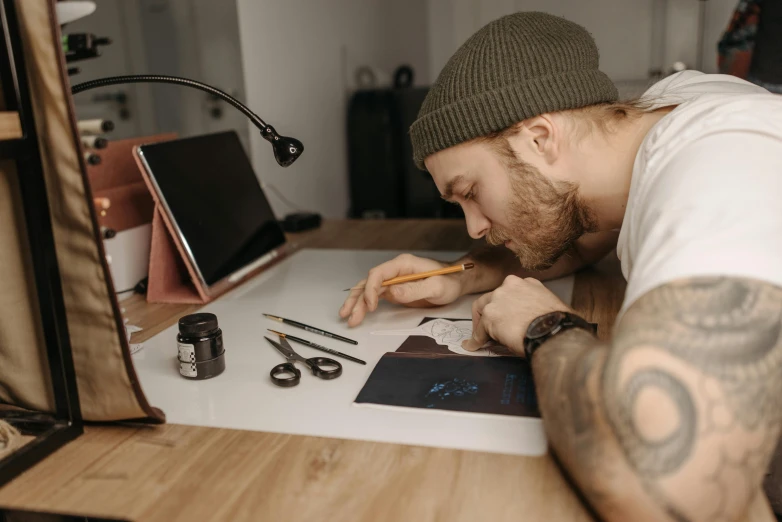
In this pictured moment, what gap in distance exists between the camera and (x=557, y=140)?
102cm

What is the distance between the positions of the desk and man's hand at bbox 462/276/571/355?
23 centimetres

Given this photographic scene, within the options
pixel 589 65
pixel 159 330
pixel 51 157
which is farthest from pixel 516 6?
pixel 51 157

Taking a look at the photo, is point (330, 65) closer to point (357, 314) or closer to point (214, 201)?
point (214, 201)

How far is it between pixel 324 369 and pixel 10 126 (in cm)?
50

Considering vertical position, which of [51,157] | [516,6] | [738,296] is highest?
[516,6]

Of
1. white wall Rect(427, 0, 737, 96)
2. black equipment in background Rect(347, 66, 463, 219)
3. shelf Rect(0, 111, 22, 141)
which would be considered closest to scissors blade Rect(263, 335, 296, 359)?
shelf Rect(0, 111, 22, 141)

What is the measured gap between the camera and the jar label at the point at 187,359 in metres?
0.92

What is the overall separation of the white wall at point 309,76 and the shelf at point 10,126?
53.5 inches

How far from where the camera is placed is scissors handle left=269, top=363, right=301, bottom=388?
886 mm

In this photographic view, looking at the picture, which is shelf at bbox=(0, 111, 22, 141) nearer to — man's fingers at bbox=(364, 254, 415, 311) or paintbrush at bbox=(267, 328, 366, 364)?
paintbrush at bbox=(267, 328, 366, 364)

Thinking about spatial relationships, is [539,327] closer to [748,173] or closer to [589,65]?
[748,173]

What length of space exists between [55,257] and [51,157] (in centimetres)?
12

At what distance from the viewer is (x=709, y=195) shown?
2.20 ft

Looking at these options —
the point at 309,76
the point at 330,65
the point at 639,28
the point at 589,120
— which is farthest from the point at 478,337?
the point at 639,28
